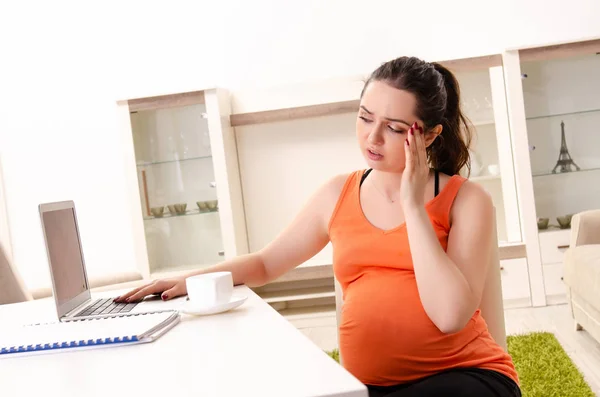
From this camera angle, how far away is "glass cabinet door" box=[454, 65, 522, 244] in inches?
169

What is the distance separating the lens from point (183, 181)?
464 cm

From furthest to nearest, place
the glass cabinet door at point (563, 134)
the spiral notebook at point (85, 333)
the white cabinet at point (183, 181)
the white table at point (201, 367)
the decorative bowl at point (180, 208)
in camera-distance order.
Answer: the decorative bowl at point (180, 208)
the white cabinet at point (183, 181)
the glass cabinet door at point (563, 134)
the spiral notebook at point (85, 333)
the white table at point (201, 367)

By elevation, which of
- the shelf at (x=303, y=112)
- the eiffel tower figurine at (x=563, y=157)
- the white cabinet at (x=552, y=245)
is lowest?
the white cabinet at (x=552, y=245)

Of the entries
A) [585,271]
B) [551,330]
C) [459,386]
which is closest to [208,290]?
[459,386]

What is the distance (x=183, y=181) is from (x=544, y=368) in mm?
2478

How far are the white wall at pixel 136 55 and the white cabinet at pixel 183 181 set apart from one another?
19 cm

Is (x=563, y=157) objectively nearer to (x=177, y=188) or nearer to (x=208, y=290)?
(x=177, y=188)

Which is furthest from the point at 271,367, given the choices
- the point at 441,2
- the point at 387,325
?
the point at 441,2

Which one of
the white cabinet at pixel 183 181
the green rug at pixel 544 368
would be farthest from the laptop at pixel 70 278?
the white cabinet at pixel 183 181

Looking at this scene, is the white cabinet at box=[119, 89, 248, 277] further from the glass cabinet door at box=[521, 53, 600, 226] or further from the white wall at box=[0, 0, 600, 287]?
the glass cabinet door at box=[521, 53, 600, 226]

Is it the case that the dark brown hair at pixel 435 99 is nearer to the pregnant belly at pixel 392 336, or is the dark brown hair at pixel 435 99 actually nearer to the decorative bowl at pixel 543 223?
the pregnant belly at pixel 392 336

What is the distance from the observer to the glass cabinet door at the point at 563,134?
4309 millimetres

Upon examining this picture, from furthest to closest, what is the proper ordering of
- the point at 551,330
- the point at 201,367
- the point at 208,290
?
the point at 551,330
the point at 208,290
the point at 201,367

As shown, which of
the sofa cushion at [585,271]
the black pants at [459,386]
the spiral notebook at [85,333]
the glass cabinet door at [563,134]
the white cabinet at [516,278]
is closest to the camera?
the spiral notebook at [85,333]
